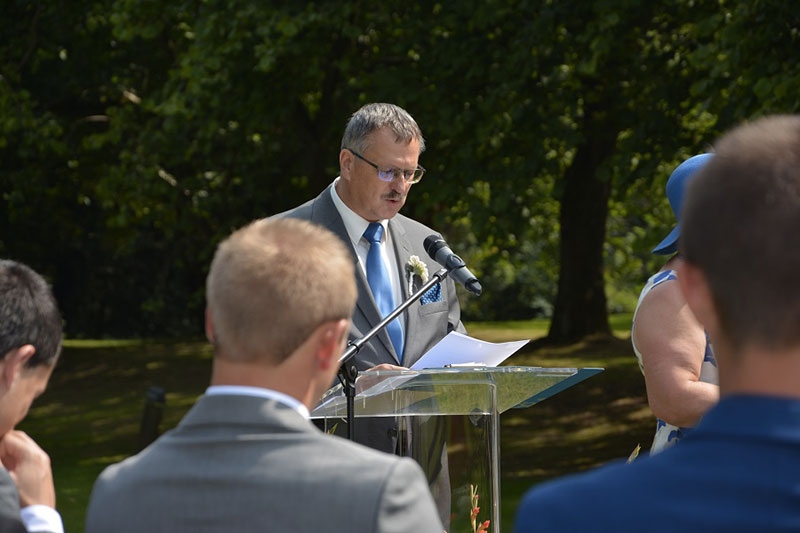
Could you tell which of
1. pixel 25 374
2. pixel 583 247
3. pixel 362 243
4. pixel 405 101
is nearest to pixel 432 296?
pixel 362 243

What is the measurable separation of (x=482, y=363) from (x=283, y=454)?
90.1 inches

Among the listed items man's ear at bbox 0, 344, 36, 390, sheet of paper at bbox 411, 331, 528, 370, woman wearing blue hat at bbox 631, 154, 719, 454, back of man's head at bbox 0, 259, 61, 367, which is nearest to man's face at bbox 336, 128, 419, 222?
sheet of paper at bbox 411, 331, 528, 370

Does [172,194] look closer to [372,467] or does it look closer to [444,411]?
[444,411]

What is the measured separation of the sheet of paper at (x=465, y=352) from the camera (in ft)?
14.1

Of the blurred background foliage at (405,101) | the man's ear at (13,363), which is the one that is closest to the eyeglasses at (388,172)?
the man's ear at (13,363)

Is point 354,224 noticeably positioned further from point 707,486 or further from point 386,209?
point 707,486

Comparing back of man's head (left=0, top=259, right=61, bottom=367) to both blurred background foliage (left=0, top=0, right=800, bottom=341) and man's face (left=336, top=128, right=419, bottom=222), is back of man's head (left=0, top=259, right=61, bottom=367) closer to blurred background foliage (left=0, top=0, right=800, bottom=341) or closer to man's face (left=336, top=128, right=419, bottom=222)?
man's face (left=336, top=128, right=419, bottom=222)

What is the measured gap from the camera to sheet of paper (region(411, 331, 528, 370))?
4.29 metres

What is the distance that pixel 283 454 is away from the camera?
2.08 metres

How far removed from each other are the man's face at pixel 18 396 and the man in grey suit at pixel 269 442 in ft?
1.30

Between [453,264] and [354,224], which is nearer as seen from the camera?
[453,264]

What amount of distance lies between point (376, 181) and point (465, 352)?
1105 millimetres

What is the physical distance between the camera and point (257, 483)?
2.04 m

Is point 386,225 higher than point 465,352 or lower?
higher
